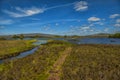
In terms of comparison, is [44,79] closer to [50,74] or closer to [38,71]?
[50,74]

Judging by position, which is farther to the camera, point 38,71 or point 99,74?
point 38,71

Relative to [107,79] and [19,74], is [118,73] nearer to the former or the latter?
[107,79]

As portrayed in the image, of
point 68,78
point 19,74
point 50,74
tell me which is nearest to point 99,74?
point 68,78

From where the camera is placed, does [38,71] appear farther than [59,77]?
Yes

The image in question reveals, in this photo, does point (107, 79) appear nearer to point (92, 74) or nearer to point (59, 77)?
point (92, 74)

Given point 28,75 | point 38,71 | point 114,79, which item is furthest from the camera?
point 38,71

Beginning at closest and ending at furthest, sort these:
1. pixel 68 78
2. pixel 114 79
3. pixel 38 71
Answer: pixel 114 79, pixel 68 78, pixel 38 71

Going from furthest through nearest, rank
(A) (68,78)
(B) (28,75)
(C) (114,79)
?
(B) (28,75), (A) (68,78), (C) (114,79)

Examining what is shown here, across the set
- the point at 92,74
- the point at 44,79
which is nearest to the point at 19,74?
the point at 44,79
